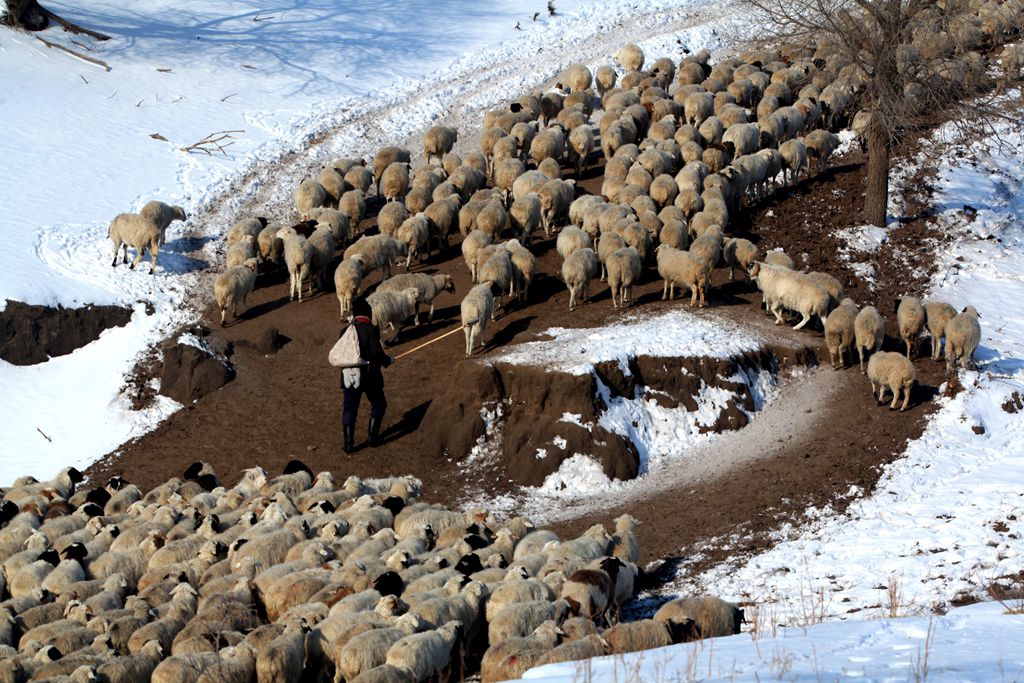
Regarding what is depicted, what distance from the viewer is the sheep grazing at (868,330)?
17.6m

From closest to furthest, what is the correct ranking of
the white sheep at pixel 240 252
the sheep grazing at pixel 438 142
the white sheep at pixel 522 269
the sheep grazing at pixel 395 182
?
the white sheep at pixel 522 269
the white sheep at pixel 240 252
the sheep grazing at pixel 395 182
the sheep grazing at pixel 438 142

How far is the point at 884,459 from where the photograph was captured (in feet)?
50.8

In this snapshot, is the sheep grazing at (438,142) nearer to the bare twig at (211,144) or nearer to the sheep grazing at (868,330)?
the bare twig at (211,144)

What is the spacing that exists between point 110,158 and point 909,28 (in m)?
16.9

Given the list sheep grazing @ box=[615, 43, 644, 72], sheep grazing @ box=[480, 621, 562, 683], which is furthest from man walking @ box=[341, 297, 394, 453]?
sheep grazing @ box=[615, 43, 644, 72]

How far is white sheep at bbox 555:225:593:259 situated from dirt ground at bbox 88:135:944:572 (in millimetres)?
571

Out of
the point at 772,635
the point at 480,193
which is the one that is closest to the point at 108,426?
the point at 480,193

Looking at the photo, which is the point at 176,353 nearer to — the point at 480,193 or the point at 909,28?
the point at 480,193

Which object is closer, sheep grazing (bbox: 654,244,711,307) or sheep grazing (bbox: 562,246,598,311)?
sheep grazing (bbox: 654,244,711,307)

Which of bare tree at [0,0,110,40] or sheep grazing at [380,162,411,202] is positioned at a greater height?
bare tree at [0,0,110,40]

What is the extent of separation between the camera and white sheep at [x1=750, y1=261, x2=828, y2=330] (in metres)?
18.5

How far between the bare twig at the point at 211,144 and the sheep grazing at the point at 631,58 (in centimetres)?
1055

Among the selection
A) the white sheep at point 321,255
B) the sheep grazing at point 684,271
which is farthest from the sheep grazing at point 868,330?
the white sheep at point 321,255

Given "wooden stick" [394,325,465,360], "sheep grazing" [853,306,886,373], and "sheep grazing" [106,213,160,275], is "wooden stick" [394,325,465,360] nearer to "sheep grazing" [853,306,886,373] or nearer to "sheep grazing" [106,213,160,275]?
"sheep grazing" [106,213,160,275]
